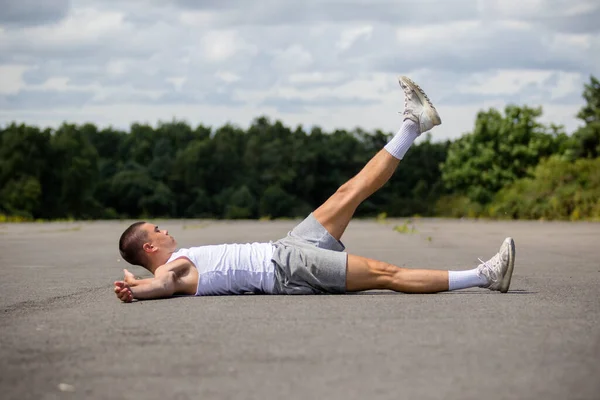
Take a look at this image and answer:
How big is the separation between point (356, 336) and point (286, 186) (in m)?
77.8

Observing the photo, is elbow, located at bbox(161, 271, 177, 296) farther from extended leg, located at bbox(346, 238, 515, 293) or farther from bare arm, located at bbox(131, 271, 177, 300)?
extended leg, located at bbox(346, 238, 515, 293)

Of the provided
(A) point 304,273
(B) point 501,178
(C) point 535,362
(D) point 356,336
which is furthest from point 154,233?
(B) point 501,178

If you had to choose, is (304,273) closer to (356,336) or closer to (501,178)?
(356,336)

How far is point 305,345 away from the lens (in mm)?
5055

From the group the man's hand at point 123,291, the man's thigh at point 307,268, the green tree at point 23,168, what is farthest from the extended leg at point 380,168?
the green tree at point 23,168

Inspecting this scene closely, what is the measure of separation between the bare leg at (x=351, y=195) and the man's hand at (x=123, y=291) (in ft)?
4.74

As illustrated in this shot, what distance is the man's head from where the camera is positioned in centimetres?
748

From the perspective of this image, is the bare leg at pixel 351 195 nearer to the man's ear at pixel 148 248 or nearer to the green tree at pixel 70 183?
the man's ear at pixel 148 248

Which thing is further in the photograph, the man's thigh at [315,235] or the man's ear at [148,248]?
the man's thigh at [315,235]

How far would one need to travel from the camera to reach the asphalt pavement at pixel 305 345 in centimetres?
398

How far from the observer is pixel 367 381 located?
409cm

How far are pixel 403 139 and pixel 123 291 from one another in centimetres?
249

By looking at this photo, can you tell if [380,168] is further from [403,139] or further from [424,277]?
[424,277]

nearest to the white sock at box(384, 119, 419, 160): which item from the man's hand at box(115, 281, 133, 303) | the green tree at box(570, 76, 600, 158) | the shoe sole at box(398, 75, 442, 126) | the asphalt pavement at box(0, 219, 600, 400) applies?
the shoe sole at box(398, 75, 442, 126)
